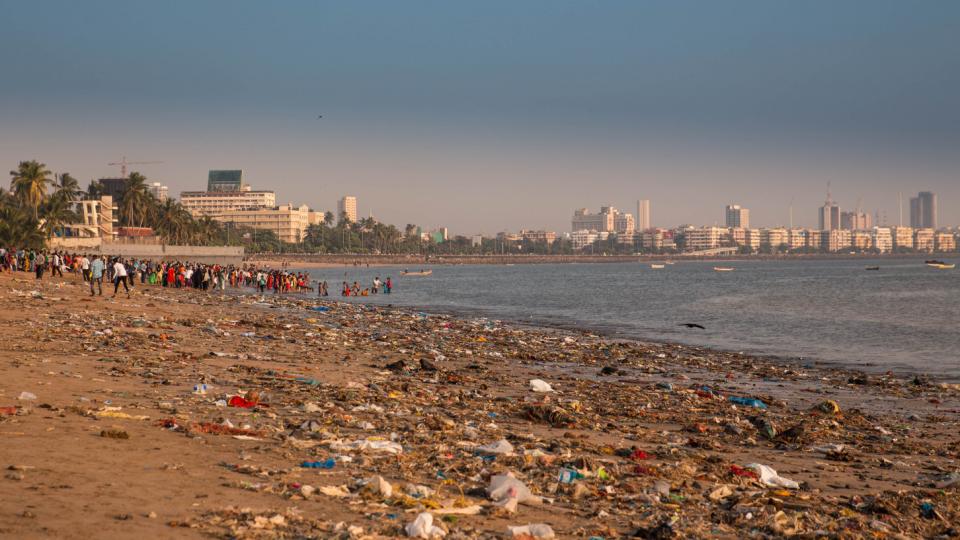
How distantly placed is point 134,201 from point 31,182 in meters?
35.0

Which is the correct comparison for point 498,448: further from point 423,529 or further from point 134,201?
point 134,201

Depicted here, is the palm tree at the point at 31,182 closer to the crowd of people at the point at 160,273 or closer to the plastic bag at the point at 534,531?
the crowd of people at the point at 160,273

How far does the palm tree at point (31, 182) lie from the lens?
3585 inches

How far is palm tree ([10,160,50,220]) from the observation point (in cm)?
9106

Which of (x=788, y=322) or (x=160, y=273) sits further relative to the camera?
(x=160, y=273)

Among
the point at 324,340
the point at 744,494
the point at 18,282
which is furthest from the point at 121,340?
the point at 18,282

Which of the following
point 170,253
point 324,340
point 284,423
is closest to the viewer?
point 284,423

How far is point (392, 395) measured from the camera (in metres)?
13.7

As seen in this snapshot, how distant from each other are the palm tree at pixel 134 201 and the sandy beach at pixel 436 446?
113405 mm

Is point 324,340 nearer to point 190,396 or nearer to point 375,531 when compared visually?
point 190,396

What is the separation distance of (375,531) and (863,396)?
13895 mm

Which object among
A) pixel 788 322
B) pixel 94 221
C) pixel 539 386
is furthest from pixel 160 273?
pixel 94 221

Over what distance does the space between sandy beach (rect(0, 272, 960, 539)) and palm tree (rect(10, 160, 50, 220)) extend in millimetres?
80874

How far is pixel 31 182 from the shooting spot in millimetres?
91562
